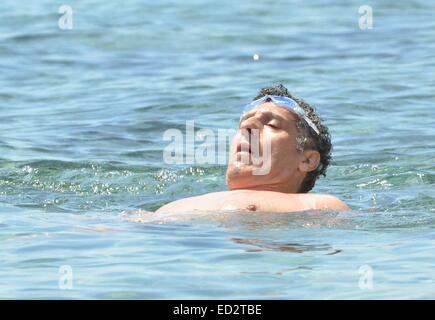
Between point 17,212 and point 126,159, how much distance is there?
84.7 inches

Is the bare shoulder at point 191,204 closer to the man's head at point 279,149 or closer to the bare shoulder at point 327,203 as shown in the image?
the man's head at point 279,149

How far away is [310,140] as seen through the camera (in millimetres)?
7531

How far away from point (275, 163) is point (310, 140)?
1.04ft

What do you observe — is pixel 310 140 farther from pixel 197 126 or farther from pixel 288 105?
pixel 197 126

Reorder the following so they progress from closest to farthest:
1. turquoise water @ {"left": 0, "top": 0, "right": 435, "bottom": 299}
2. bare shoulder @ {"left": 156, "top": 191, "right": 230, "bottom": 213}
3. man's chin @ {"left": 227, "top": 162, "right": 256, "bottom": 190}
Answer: turquoise water @ {"left": 0, "top": 0, "right": 435, "bottom": 299}
bare shoulder @ {"left": 156, "top": 191, "right": 230, "bottom": 213}
man's chin @ {"left": 227, "top": 162, "right": 256, "bottom": 190}

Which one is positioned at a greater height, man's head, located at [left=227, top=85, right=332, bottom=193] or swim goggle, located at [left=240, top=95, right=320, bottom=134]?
swim goggle, located at [left=240, top=95, right=320, bottom=134]

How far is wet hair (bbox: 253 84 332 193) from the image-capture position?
7.49 meters

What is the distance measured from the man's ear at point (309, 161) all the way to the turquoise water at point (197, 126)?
1.44 feet

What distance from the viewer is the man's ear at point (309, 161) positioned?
7.48 metres

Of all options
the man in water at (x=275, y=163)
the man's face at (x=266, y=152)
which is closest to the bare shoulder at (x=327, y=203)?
the man in water at (x=275, y=163)

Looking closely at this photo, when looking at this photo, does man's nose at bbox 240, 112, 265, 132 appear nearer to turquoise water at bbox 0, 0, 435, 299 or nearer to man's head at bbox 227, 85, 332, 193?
man's head at bbox 227, 85, 332, 193

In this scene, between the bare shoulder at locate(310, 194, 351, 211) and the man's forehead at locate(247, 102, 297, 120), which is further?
the man's forehead at locate(247, 102, 297, 120)

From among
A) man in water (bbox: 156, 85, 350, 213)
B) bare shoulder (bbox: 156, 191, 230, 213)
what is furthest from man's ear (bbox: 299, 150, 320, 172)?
bare shoulder (bbox: 156, 191, 230, 213)

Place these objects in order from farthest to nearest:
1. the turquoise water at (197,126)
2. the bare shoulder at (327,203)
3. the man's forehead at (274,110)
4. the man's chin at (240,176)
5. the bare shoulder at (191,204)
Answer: the man's forehead at (274,110) < the man's chin at (240,176) < the bare shoulder at (191,204) < the bare shoulder at (327,203) < the turquoise water at (197,126)
